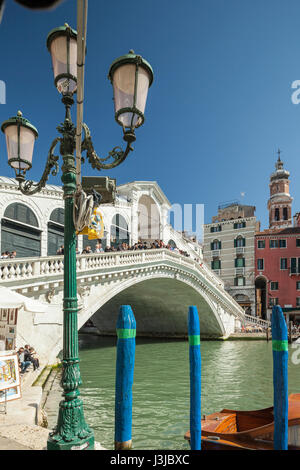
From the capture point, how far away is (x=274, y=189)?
126 feet

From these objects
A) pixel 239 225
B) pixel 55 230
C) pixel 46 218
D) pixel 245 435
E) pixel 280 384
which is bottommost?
pixel 245 435

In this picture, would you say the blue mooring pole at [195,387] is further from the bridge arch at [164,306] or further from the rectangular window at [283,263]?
the rectangular window at [283,263]

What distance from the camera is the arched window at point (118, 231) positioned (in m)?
18.7

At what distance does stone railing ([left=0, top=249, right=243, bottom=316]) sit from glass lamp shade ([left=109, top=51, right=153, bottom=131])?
579cm

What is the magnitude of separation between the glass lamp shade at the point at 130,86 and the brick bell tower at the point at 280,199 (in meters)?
32.3

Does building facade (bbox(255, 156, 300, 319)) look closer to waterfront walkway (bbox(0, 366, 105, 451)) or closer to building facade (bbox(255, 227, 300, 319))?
building facade (bbox(255, 227, 300, 319))

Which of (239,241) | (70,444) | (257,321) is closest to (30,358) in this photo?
(70,444)

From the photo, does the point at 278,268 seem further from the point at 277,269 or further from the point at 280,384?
the point at 280,384

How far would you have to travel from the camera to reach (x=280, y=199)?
3597 centimetres

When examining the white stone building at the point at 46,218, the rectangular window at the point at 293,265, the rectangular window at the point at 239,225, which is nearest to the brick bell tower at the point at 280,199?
the rectangular window at the point at 239,225

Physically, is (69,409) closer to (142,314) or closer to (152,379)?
(152,379)

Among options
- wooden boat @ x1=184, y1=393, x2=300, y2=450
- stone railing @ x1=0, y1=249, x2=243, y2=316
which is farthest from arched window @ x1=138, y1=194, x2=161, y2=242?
wooden boat @ x1=184, y1=393, x2=300, y2=450

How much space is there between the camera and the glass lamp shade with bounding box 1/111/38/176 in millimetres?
3572

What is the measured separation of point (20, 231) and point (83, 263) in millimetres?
4014
